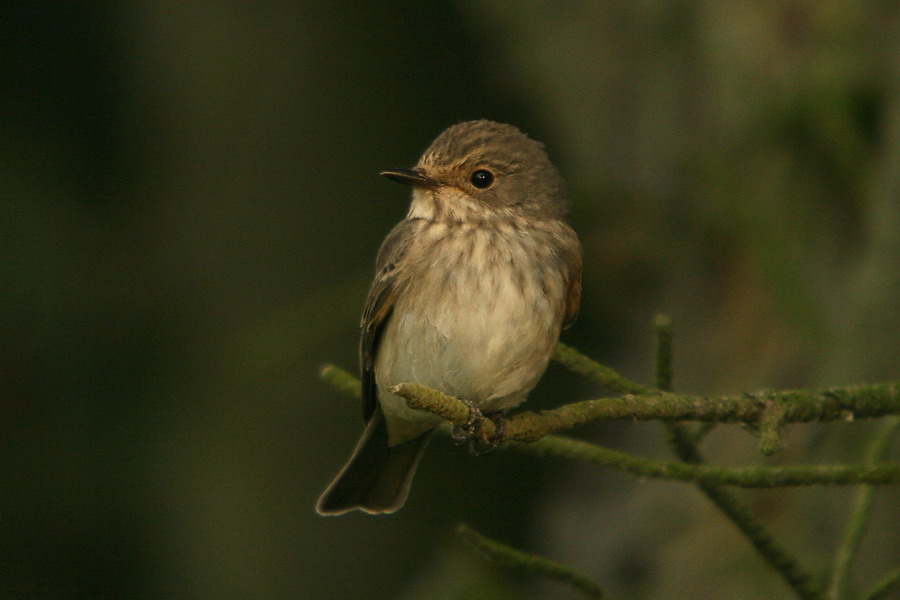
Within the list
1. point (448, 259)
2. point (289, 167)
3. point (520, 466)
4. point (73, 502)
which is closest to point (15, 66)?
point (289, 167)

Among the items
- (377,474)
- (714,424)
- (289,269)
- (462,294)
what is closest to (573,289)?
(462,294)

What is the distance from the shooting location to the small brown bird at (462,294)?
3.55 metres

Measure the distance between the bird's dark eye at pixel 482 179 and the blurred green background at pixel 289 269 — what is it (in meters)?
1.09

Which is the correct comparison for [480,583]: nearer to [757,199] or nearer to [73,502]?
[757,199]

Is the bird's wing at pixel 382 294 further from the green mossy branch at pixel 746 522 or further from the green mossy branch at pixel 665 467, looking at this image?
the green mossy branch at pixel 746 522

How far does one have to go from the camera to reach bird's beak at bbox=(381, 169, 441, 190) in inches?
148

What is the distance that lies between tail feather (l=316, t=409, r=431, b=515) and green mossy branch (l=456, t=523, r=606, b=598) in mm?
1574

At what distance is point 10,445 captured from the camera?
6.14 meters

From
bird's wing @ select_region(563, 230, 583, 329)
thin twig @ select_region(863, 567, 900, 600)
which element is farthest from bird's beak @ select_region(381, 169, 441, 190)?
thin twig @ select_region(863, 567, 900, 600)

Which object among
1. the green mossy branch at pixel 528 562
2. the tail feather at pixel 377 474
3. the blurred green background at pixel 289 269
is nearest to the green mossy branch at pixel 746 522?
the green mossy branch at pixel 528 562

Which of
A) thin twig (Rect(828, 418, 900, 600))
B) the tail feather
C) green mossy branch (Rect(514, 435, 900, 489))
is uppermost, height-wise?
green mossy branch (Rect(514, 435, 900, 489))

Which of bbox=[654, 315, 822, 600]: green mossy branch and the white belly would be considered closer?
bbox=[654, 315, 822, 600]: green mossy branch

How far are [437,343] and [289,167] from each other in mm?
2757

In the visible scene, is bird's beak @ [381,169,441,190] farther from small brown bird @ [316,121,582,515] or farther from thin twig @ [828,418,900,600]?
thin twig @ [828,418,900,600]
